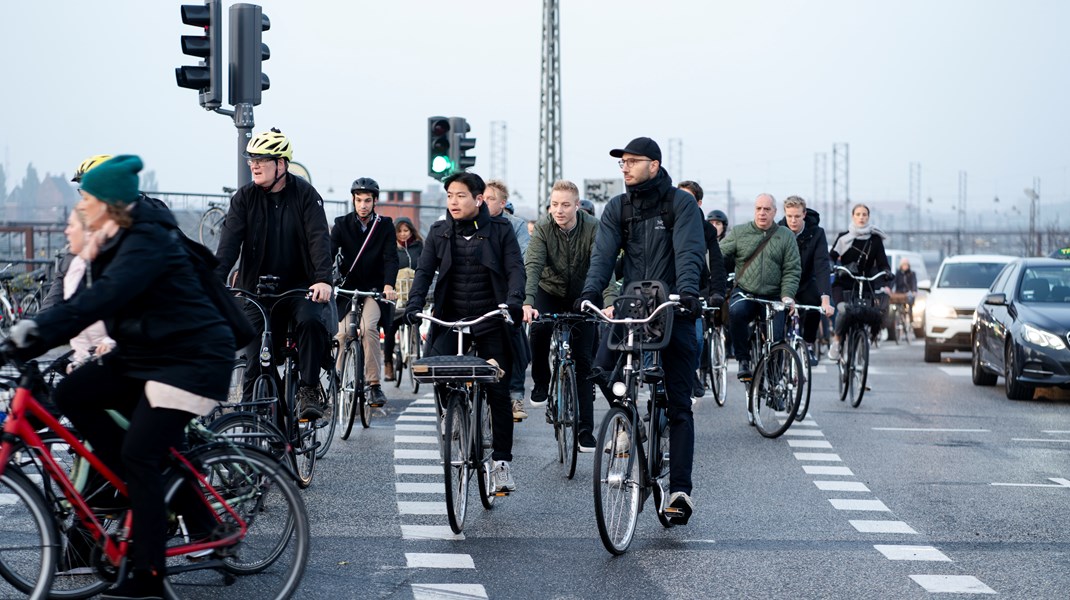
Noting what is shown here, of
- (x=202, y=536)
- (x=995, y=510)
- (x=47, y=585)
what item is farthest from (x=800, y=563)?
(x=47, y=585)

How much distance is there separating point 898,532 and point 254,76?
713cm

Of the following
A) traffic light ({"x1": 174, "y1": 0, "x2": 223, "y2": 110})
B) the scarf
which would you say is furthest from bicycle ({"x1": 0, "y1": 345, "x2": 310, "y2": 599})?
the scarf

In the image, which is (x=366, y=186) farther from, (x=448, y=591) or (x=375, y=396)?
(x=448, y=591)

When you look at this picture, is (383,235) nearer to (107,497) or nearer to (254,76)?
(254,76)

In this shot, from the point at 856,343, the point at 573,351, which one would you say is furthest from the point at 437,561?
the point at 856,343

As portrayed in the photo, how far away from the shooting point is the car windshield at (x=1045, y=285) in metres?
17.2

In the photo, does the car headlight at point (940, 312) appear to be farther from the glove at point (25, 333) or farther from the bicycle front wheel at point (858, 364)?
the glove at point (25, 333)

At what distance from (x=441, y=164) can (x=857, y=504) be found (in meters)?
12.1

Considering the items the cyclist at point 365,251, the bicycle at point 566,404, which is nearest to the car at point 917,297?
the cyclist at point 365,251

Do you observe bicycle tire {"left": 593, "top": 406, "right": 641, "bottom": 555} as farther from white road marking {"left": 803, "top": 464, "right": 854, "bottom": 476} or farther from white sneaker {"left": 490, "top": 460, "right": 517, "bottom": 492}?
white road marking {"left": 803, "top": 464, "right": 854, "bottom": 476}

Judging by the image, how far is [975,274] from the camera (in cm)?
2545

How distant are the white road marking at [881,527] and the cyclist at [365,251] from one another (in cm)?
505

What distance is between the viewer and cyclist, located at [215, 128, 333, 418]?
9203mm

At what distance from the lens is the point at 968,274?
25500 millimetres
